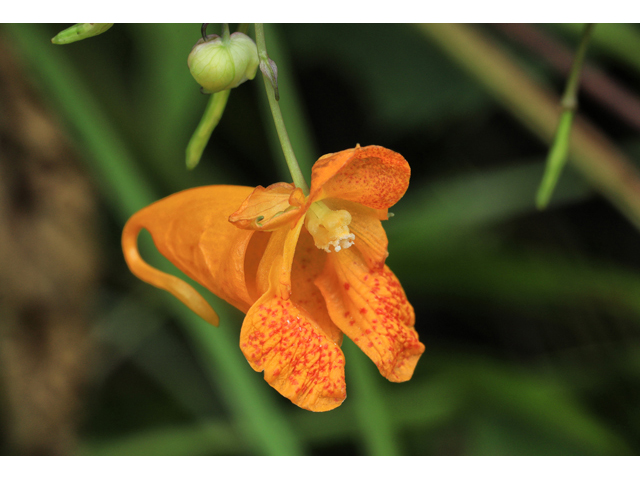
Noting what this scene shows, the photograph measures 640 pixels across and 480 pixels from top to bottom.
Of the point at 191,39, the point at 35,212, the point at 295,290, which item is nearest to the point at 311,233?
the point at 295,290

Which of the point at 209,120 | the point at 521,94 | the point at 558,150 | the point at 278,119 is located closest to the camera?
the point at 278,119

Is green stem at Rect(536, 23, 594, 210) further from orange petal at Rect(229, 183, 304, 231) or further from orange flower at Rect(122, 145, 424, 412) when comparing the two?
orange petal at Rect(229, 183, 304, 231)

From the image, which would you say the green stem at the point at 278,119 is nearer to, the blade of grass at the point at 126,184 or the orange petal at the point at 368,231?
the orange petal at the point at 368,231

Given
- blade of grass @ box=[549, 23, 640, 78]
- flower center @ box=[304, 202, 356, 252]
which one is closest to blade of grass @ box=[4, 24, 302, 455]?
flower center @ box=[304, 202, 356, 252]

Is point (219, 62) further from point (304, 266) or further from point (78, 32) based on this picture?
point (304, 266)

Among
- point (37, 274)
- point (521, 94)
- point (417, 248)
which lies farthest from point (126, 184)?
point (521, 94)

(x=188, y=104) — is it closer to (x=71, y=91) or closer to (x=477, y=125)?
(x=71, y=91)
